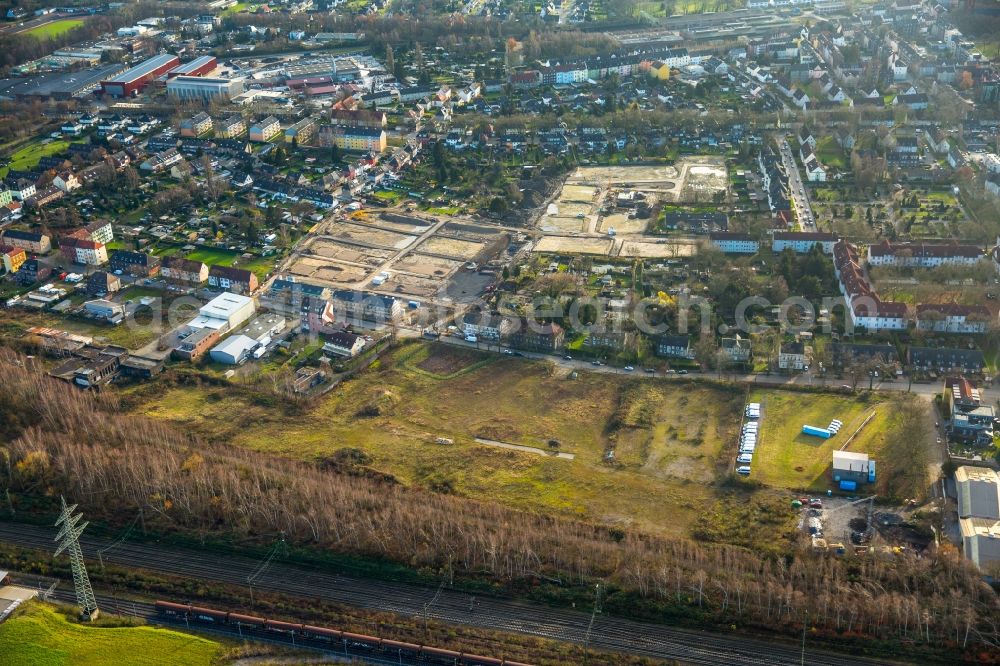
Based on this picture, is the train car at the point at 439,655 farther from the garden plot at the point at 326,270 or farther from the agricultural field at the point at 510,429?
the garden plot at the point at 326,270

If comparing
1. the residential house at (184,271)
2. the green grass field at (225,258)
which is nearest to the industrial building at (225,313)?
the residential house at (184,271)

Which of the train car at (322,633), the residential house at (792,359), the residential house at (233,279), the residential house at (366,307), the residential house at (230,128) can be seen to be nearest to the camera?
the train car at (322,633)

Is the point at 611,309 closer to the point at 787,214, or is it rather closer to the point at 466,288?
the point at 466,288

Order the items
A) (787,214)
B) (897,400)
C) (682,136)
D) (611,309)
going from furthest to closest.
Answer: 1. (682,136)
2. (787,214)
3. (611,309)
4. (897,400)

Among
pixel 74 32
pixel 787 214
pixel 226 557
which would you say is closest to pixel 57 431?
pixel 226 557

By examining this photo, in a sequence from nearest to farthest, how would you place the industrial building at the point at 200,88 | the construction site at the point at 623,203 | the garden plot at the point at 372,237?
1. the construction site at the point at 623,203
2. the garden plot at the point at 372,237
3. the industrial building at the point at 200,88

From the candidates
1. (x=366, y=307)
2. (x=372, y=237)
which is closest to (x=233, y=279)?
(x=366, y=307)

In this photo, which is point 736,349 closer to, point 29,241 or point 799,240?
point 799,240
